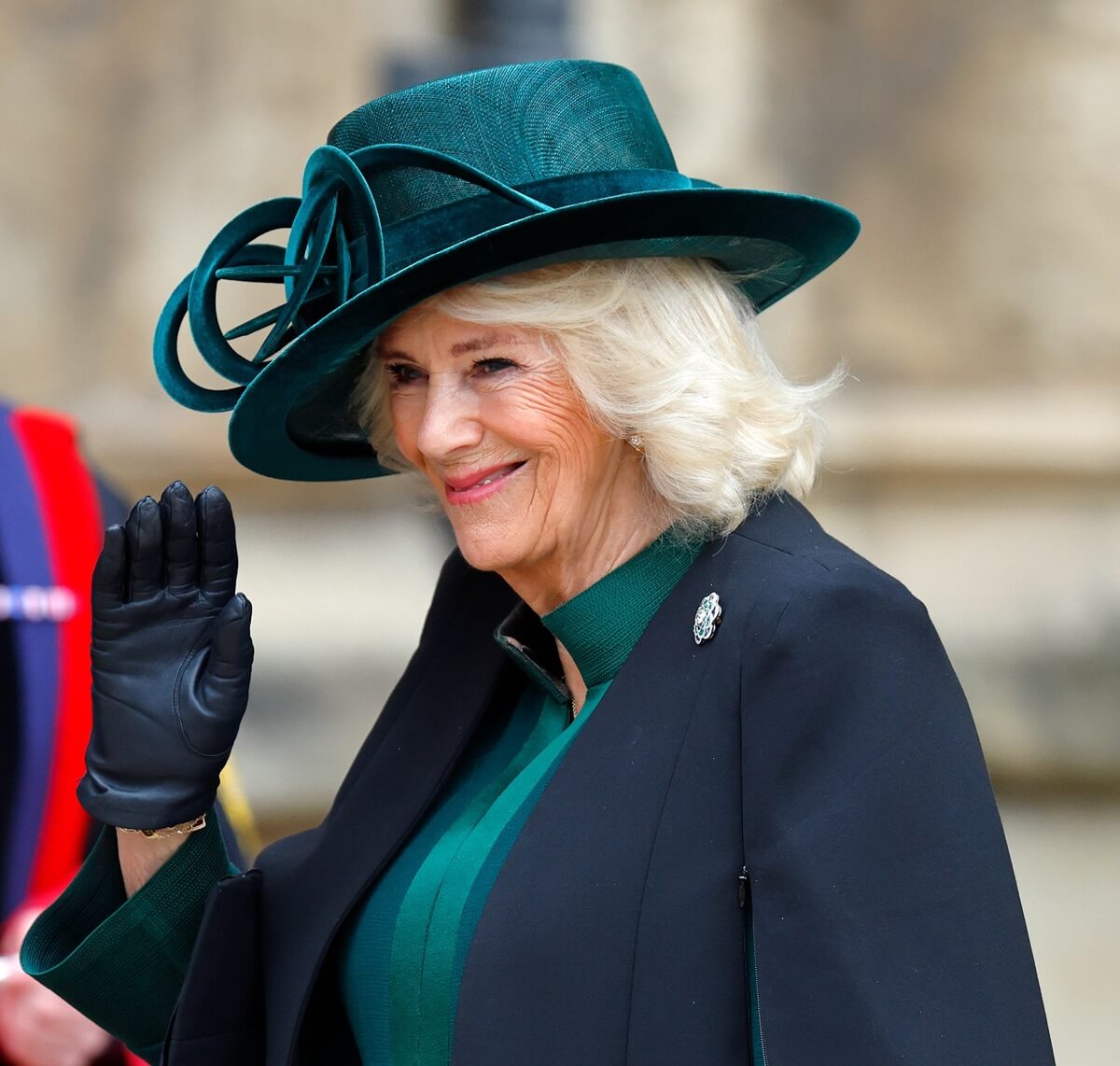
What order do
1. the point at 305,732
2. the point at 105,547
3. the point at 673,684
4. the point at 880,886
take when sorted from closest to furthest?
the point at 880,886 → the point at 673,684 → the point at 105,547 → the point at 305,732

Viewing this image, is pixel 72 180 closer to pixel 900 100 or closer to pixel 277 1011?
pixel 900 100

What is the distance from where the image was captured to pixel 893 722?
155 centimetres

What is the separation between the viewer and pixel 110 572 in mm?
1851

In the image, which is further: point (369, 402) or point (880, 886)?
point (369, 402)

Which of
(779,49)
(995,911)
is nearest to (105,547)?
(995,911)

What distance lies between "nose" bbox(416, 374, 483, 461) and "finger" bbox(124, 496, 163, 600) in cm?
31

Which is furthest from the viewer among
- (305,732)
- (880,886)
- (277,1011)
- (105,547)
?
(305,732)

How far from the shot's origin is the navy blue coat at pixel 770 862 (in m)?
1.49

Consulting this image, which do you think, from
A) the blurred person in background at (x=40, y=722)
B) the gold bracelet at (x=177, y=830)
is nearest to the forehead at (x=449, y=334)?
the gold bracelet at (x=177, y=830)

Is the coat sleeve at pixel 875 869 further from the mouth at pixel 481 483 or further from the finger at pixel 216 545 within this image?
the finger at pixel 216 545

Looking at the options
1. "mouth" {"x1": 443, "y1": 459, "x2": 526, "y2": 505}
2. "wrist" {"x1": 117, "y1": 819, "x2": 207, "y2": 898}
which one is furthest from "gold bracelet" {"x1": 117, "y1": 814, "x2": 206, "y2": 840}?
"mouth" {"x1": 443, "y1": 459, "x2": 526, "y2": 505}

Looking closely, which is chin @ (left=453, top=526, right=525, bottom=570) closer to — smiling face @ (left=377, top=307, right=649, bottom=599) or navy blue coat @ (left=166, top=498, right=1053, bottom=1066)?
smiling face @ (left=377, top=307, right=649, bottom=599)

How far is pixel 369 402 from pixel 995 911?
103 centimetres

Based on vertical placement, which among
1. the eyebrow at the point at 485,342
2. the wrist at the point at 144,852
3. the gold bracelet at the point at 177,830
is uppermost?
the eyebrow at the point at 485,342
